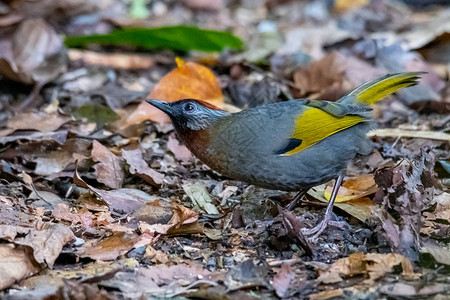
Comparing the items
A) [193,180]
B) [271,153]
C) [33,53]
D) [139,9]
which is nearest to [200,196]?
[193,180]

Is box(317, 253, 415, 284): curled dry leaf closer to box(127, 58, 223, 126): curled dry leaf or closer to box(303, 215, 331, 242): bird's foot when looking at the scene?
box(303, 215, 331, 242): bird's foot

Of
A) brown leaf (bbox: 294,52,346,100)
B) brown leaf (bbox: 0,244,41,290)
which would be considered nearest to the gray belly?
brown leaf (bbox: 0,244,41,290)

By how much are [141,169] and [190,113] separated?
2.61ft

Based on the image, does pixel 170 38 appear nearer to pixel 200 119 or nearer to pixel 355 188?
pixel 200 119

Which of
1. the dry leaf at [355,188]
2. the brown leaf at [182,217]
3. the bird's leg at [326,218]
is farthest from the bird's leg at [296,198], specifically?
the brown leaf at [182,217]

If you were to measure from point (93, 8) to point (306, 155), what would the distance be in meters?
5.36

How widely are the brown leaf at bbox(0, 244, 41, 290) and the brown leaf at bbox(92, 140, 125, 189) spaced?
4.34ft

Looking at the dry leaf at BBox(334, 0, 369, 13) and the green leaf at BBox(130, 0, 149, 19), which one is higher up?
the dry leaf at BBox(334, 0, 369, 13)

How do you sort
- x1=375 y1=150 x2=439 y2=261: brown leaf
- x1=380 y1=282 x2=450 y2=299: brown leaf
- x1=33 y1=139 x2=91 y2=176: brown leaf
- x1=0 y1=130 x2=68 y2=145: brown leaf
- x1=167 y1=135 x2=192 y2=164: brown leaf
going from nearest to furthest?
x1=380 y1=282 x2=450 y2=299: brown leaf → x1=375 y1=150 x2=439 y2=261: brown leaf → x1=33 y1=139 x2=91 y2=176: brown leaf → x1=0 y1=130 x2=68 y2=145: brown leaf → x1=167 y1=135 x2=192 y2=164: brown leaf

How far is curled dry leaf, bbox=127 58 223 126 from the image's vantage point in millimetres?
5922

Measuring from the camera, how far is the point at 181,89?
6031 mm

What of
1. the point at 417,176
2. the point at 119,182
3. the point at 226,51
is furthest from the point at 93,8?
the point at 417,176

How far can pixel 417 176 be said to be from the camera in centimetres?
429

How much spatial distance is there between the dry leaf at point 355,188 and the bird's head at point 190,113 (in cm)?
107
